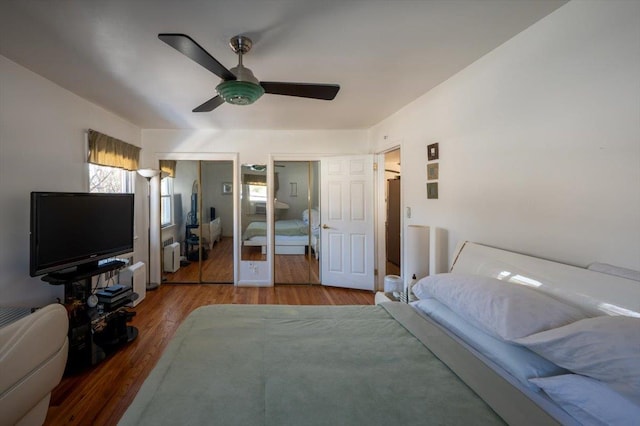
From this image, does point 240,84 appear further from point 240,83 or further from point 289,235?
point 289,235

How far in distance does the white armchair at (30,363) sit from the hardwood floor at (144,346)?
38cm

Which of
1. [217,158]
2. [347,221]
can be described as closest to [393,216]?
[347,221]

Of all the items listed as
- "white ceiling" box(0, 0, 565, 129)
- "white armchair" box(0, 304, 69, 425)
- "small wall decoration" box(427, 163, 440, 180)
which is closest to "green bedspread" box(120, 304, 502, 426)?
"white armchair" box(0, 304, 69, 425)

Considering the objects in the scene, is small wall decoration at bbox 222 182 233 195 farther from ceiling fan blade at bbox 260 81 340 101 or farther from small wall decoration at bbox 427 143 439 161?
small wall decoration at bbox 427 143 439 161

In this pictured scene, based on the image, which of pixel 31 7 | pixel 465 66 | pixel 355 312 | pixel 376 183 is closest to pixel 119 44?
pixel 31 7

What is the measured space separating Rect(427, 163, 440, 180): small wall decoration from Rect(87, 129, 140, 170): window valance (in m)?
3.50

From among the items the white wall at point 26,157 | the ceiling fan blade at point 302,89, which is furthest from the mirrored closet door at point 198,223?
the ceiling fan blade at point 302,89

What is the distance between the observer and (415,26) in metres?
1.50

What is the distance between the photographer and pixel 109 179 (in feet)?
10.3

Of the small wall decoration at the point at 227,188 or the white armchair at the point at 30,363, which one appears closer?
the white armchair at the point at 30,363

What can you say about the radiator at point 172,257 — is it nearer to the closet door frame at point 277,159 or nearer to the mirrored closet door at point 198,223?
the mirrored closet door at point 198,223

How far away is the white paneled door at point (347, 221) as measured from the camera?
3582 mm

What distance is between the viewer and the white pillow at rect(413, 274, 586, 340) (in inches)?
37.3

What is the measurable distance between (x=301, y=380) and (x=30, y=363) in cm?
129
